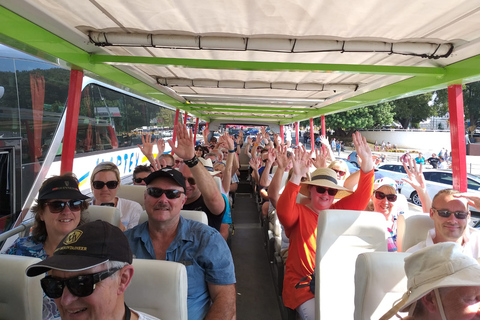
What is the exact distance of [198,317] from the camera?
2068 millimetres

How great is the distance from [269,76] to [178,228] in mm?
Answer: 3975

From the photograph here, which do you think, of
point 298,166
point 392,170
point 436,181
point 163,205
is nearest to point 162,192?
point 163,205

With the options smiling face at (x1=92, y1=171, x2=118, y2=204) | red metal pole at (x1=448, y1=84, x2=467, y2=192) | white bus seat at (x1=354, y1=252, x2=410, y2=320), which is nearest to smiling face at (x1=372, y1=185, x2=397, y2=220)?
red metal pole at (x1=448, y1=84, x2=467, y2=192)

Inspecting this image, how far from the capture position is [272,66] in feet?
13.1

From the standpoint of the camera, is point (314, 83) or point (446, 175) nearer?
point (314, 83)

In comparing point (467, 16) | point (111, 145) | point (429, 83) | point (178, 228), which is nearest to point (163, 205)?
point (178, 228)

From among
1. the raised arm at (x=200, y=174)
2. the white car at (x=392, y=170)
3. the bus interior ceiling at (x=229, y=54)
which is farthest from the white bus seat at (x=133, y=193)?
the white car at (x=392, y=170)

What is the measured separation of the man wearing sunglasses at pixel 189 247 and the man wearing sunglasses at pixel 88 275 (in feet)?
2.29

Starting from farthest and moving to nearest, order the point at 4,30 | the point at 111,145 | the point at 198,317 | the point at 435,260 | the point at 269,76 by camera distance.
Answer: the point at 111,145 < the point at 269,76 < the point at 4,30 < the point at 198,317 < the point at 435,260

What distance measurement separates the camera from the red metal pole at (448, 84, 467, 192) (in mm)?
3752

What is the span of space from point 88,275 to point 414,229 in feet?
9.06

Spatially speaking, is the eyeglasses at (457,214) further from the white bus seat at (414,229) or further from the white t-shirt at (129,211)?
the white t-shirt at (129,211)

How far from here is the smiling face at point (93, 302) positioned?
1280 mm

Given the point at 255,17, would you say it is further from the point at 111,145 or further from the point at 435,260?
the point at 111,145
